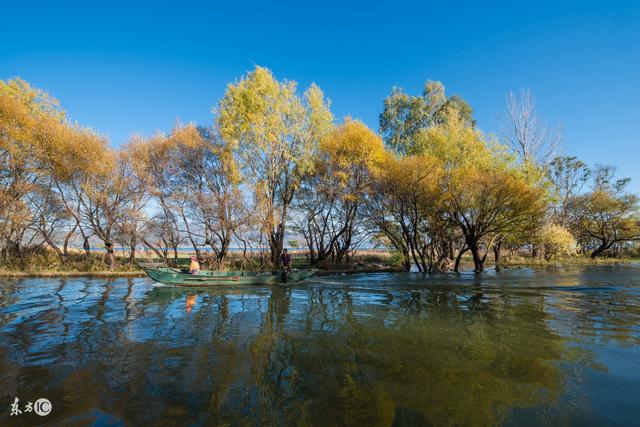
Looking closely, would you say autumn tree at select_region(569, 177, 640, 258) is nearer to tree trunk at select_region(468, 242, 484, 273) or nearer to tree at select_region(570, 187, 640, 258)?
tree at select_region(570, 187, 640, 258)

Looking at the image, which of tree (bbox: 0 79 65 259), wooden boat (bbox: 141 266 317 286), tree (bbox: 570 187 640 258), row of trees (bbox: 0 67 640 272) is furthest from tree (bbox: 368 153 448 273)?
tree (bbox: 570 187 640 258)

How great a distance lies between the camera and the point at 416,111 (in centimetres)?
3888

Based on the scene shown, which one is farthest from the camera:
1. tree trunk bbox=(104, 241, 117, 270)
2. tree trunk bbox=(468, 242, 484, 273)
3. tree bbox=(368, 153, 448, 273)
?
tree trunk bbox=(468, 242, 484, 273)

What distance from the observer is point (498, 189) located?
23.9 metres

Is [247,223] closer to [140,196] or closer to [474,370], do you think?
[140,196]

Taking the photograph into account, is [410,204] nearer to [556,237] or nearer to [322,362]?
[556,237]

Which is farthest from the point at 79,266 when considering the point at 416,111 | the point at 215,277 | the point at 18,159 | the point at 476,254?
the point at 416,111

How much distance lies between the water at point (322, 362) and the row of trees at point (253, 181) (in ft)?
40.0

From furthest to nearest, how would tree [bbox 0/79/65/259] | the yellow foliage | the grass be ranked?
the yellow foliage → the grass → tree [bbox 0/79/65/259]

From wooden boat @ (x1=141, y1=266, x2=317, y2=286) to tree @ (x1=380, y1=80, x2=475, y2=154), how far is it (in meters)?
23.9

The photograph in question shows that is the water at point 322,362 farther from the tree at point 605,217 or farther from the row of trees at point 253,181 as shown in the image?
the tree at point 605,217

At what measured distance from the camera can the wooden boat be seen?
17.7 metres

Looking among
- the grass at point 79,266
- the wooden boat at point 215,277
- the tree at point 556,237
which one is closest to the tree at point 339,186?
the grass at point 79,266

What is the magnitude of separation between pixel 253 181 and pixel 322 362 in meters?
21.3
